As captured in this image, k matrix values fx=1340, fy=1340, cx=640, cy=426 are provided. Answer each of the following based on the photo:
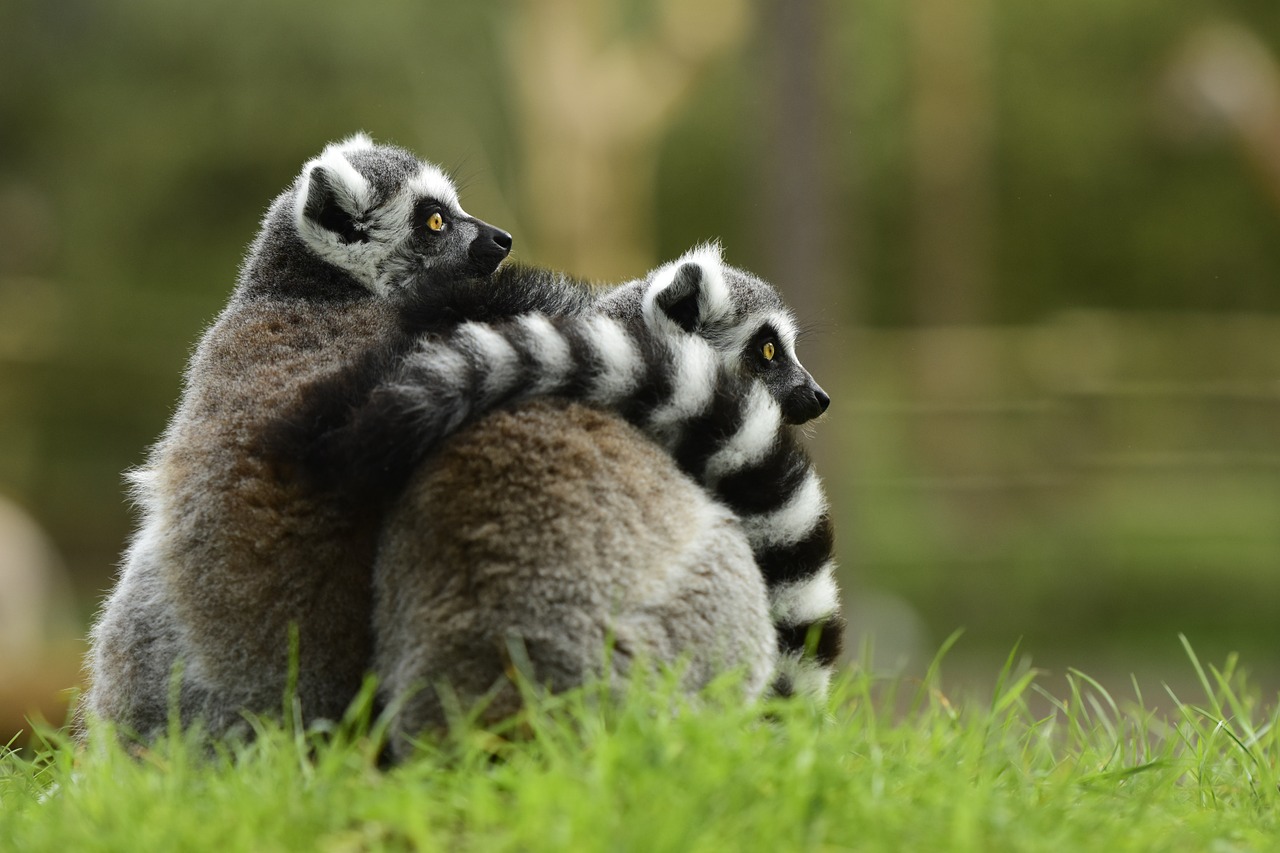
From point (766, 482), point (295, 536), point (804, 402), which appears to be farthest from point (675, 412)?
point (804, 402)

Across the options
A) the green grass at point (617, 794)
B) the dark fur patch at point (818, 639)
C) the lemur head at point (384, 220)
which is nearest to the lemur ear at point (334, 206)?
the lemur head at point (384, 220)

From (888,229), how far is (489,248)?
1083 cm

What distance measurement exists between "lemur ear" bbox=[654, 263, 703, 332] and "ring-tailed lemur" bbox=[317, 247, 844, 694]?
1.87 ft

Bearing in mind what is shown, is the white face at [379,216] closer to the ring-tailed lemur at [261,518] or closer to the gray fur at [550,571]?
the ring-tailed lemur at [261,518]

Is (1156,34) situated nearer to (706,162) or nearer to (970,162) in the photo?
(970,162)

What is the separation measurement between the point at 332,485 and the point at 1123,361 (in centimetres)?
867

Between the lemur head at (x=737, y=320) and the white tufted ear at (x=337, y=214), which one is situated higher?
the white tufted ear at (x=337, y=214)

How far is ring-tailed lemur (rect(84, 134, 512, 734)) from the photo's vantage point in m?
2.48

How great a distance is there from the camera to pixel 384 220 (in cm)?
329

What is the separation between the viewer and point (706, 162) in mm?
13211

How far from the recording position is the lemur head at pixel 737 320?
11.2ft

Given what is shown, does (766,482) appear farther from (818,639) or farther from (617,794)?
(617,794)

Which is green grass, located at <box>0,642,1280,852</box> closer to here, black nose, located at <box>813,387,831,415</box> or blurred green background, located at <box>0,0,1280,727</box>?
black nose, located at <box>813,387,831,415</box>

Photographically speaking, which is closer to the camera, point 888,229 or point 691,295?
point 691,295
